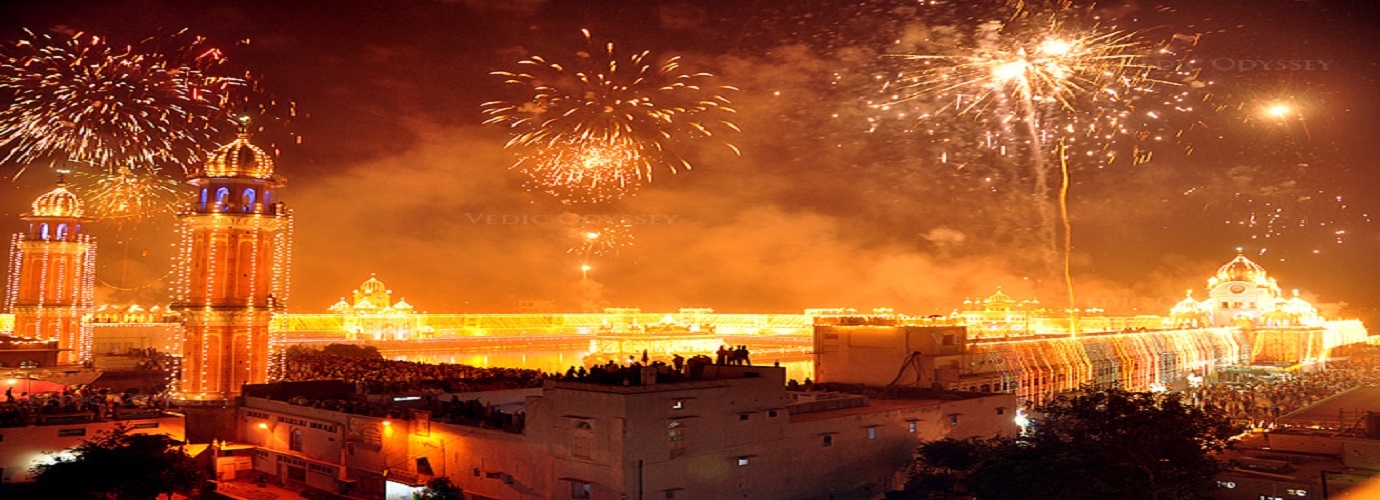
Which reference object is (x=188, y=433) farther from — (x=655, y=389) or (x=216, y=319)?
(x=655, y=389)

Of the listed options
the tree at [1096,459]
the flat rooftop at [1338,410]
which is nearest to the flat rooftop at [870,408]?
the tree at [1096,459]

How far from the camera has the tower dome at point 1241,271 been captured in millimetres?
95438

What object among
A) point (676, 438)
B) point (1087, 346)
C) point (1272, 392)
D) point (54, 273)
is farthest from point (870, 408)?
point (54, 273)

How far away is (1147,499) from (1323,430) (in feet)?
46.8

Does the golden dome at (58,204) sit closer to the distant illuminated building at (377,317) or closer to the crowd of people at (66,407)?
the crowd of people at (66,407)

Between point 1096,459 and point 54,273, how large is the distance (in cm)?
6007

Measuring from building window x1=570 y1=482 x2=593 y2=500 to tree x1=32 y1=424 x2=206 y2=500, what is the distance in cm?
1112

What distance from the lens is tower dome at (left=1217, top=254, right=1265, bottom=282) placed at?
313ft

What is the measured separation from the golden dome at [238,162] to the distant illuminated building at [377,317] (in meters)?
67.2

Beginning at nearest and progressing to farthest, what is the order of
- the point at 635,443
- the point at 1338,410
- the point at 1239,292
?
Answer: the point at 635,443 → the point at 1338,410 → the point at 1239,292

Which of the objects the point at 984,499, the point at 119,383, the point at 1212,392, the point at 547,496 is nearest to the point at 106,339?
the point at 119,383

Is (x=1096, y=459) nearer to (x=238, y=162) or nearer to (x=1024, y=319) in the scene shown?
(x=238, y=162)

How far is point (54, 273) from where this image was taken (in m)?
59.5

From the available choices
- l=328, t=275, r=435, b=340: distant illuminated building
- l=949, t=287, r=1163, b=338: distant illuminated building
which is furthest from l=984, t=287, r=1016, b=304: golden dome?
l=328, t=275, r=435, b=340: distant illuminated building
